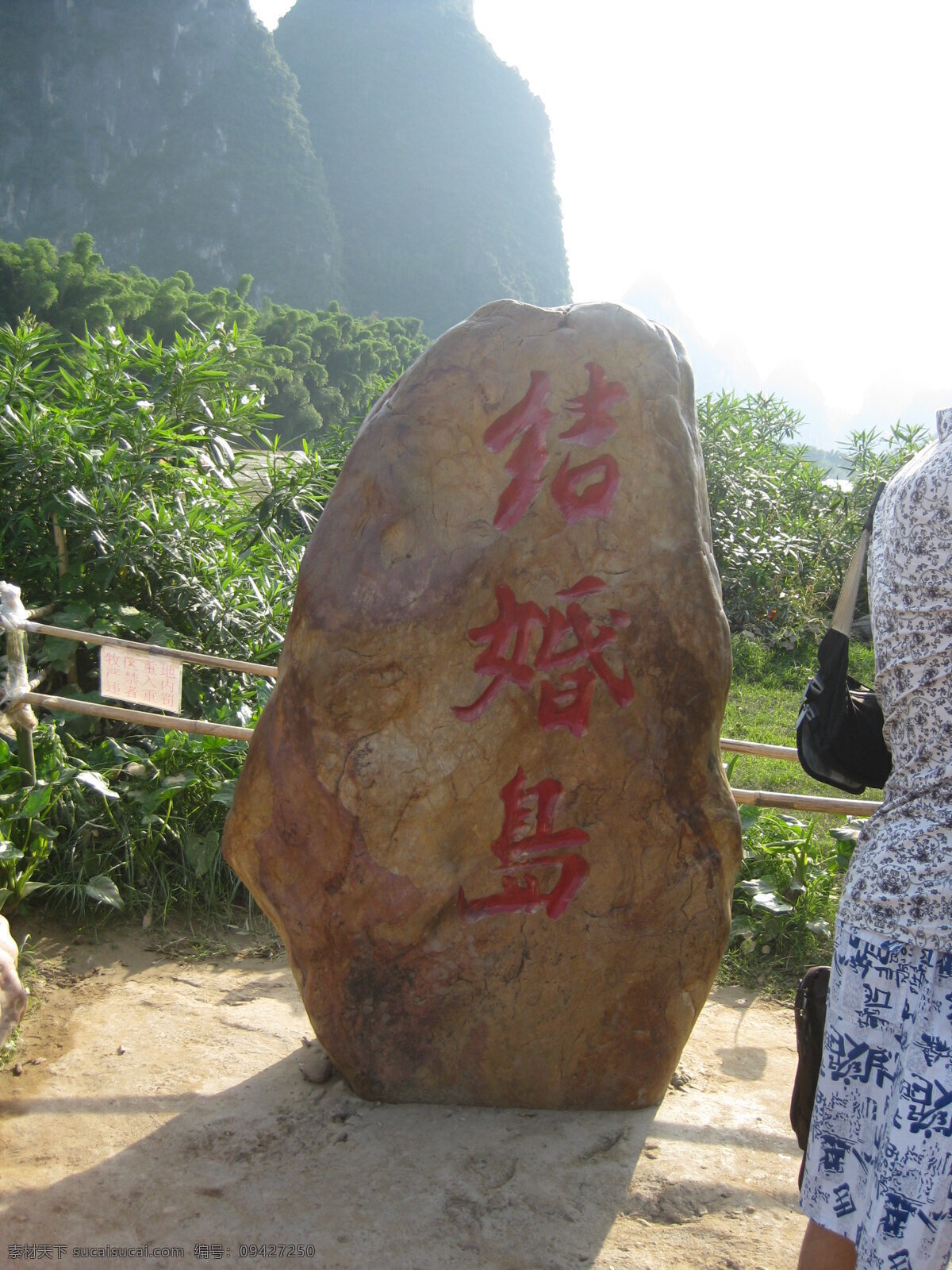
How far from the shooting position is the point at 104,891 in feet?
9.63

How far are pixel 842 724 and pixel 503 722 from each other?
75 centimetres

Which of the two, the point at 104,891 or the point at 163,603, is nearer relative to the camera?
the point at 104,891

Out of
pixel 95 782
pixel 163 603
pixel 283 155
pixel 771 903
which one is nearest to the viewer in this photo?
pixel 95 782

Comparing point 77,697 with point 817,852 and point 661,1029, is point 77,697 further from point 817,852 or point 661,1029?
point 817,852

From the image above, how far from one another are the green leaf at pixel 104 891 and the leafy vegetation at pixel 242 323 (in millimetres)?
3013

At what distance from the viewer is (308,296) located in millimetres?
30141

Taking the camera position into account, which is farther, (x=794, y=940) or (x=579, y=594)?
(x=794, y=940)

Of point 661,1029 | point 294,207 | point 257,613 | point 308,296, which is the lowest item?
point 661,1029

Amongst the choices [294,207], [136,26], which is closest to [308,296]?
[294,207]

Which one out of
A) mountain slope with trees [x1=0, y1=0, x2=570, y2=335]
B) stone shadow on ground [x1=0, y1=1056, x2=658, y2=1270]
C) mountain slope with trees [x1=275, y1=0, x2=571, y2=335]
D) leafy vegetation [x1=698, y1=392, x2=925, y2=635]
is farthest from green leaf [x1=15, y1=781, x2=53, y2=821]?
mountain slope with trees [x1=275, y1=0, x2=571, y2=335]

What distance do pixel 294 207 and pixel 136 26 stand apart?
6897mm

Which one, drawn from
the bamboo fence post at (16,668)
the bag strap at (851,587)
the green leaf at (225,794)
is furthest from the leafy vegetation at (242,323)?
the bag strap at (851,587)

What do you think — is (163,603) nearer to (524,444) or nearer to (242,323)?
(524,444)

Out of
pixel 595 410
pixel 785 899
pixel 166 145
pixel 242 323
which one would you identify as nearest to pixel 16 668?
pixel 595 410
